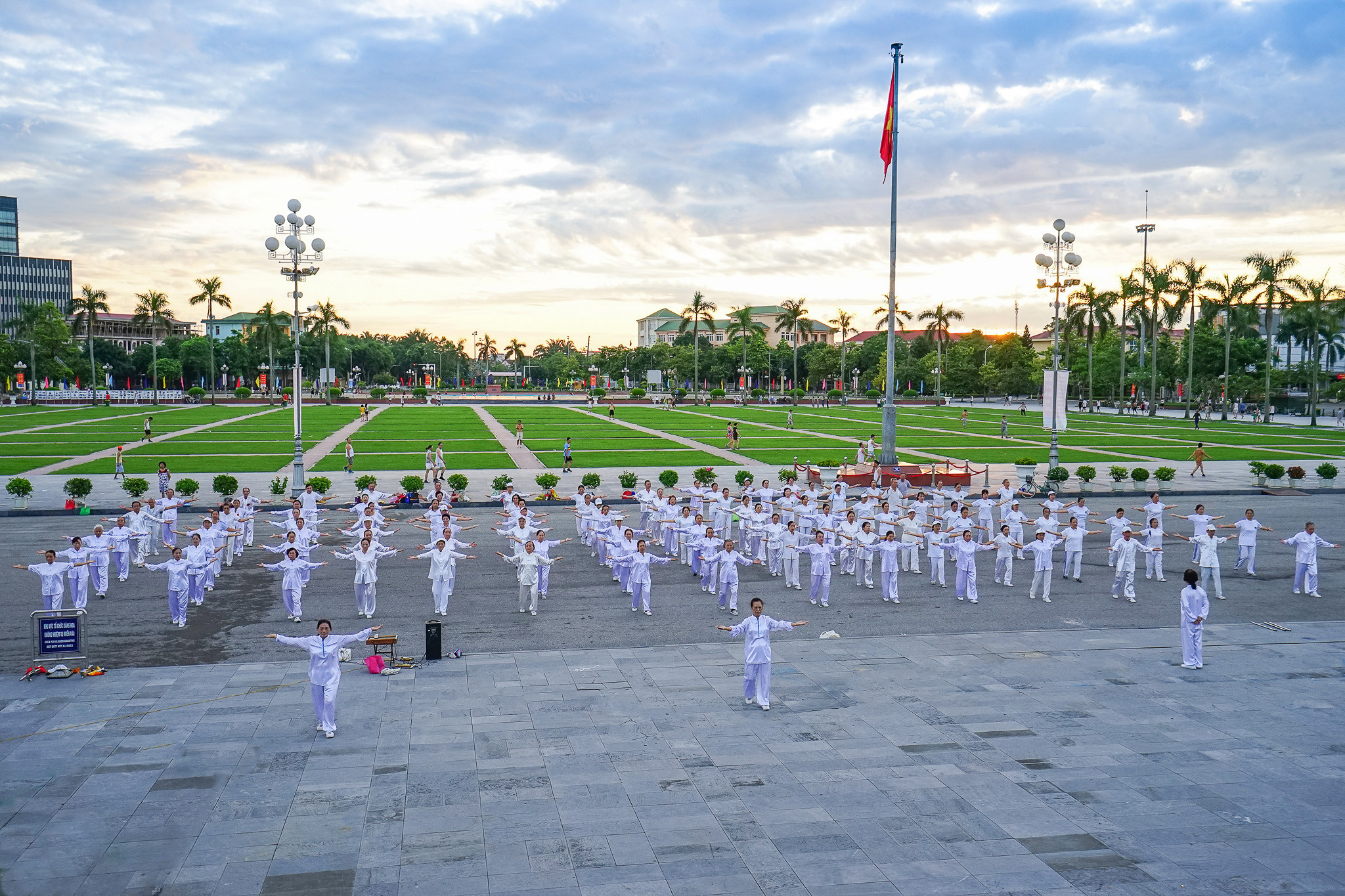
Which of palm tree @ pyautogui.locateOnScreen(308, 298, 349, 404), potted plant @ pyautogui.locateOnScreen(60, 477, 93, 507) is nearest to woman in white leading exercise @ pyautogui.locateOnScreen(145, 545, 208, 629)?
potted plant @ pyautogui.locateOnScreen(60, 477, 93, 507)

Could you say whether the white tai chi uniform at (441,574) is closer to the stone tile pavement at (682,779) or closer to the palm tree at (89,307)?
the stone tile pavement at (682,779)

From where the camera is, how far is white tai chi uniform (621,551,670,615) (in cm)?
1691

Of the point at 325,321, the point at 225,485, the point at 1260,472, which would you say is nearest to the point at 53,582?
the point at 225,485

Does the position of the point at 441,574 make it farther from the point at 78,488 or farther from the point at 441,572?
the point at 78,488

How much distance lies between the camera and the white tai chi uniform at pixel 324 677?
436 inches

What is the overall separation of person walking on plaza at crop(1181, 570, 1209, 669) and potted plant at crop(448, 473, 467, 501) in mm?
21651

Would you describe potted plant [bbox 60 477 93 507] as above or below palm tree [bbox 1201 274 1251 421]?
below

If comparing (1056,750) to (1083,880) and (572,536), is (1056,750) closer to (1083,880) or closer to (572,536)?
(1083,880)

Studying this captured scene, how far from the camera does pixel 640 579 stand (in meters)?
17.0

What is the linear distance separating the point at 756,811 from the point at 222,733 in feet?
21.1

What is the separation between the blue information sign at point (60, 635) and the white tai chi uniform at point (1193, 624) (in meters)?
15.9

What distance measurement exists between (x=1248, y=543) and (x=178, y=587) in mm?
21462

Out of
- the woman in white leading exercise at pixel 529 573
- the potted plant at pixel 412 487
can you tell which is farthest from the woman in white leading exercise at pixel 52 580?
the potted plant at pixel 412 487

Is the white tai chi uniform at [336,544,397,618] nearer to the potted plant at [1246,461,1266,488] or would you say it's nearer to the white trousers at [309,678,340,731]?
the white trousers at [309,678,340,731]
